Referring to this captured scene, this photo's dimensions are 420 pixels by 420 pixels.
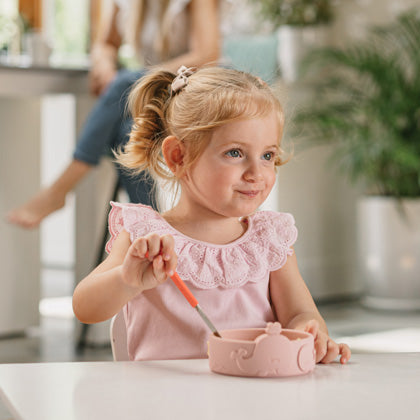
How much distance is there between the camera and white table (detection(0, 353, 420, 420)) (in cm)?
60

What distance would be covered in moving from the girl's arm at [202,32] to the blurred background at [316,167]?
0.73 ft

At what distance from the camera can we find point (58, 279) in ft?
14.5

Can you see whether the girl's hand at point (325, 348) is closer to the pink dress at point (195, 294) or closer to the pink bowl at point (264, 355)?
the pink bowl at point (264, 355)

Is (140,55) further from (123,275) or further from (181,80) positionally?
(123,275)

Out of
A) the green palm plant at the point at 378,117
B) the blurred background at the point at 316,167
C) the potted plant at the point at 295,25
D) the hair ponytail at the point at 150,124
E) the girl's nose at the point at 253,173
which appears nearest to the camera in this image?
the girl's nose at the point at 253,173

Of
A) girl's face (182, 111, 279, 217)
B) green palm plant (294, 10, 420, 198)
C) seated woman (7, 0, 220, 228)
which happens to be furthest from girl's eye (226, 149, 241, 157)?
→ green palm plant (294, 10, 420, 198)

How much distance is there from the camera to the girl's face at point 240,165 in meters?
0.98

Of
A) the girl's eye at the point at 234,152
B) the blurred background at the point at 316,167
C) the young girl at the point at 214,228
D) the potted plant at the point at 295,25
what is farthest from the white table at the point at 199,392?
the potted plant at the point at 295,25

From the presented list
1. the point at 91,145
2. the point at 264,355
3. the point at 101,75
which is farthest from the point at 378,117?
the point at 264,355

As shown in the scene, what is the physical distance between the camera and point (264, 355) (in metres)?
0.74

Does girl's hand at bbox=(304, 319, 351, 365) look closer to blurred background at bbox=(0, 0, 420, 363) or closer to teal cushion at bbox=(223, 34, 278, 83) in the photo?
blurred background at bbox=(0, 0, 420, 363)

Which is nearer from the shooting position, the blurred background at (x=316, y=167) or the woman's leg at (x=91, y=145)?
the woman's leg at (x=91, y=145)

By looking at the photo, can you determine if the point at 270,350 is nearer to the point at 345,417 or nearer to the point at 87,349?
the point at 345,417

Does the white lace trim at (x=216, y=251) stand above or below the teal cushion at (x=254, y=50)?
below
